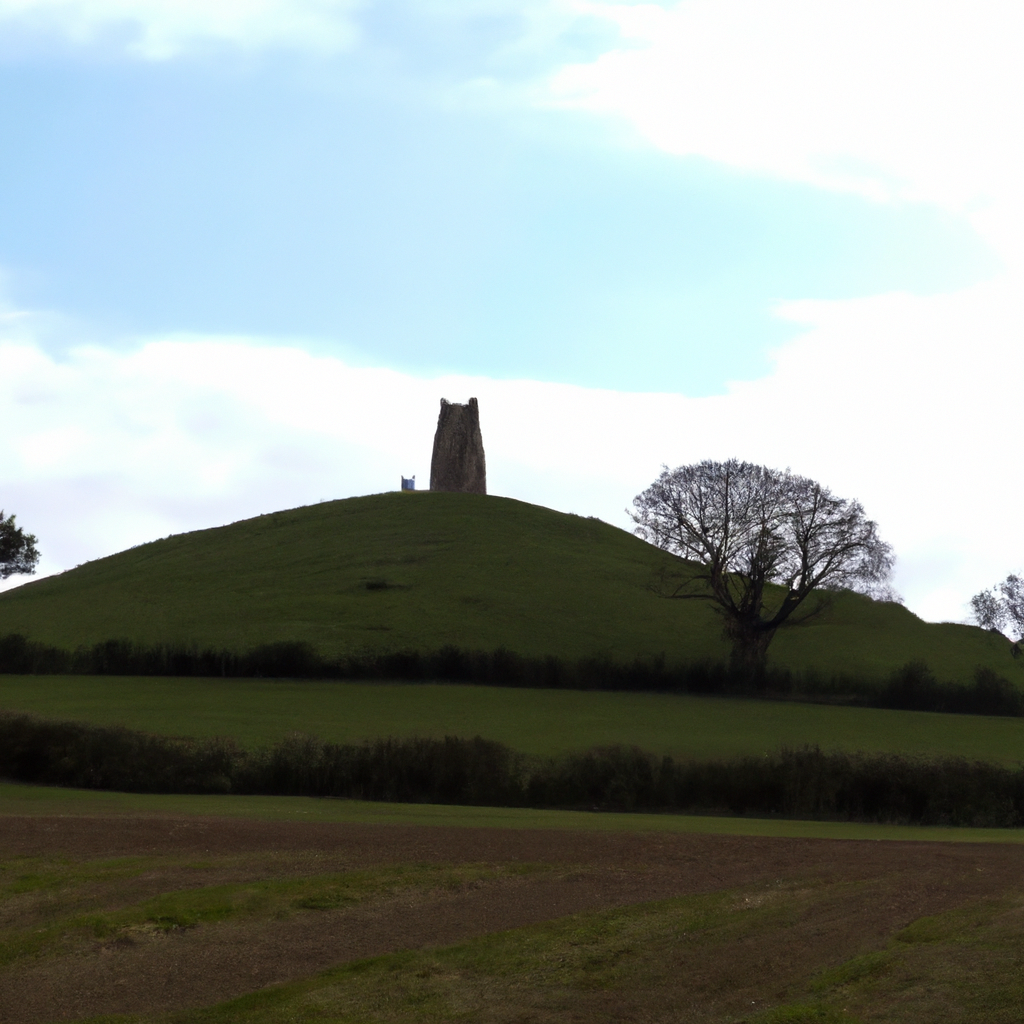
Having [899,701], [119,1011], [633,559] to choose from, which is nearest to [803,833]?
[119,1011]

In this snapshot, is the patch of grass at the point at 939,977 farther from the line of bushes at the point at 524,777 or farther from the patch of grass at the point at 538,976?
the line of bushes at the point at 524,777

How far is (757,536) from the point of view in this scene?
53188 mm

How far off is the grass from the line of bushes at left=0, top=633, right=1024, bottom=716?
21125 mm

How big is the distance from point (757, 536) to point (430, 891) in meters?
38.2

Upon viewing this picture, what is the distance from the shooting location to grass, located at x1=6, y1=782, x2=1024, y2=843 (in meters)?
24.2

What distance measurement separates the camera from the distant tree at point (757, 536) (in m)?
52.7

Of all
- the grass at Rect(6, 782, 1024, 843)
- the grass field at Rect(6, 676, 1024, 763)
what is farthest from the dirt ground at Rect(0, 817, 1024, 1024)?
the grass field at Rect(6, 676, 1024, 763)

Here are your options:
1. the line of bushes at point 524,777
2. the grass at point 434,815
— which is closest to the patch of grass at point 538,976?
the grass at point 434,815

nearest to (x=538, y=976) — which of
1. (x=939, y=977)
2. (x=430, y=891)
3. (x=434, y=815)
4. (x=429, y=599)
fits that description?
(x=430, y=891)

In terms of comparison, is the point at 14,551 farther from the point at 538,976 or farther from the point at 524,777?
the point at 538,976

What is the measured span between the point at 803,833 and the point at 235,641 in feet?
116

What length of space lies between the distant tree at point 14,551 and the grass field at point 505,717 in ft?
86.6

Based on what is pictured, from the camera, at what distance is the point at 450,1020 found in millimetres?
12328

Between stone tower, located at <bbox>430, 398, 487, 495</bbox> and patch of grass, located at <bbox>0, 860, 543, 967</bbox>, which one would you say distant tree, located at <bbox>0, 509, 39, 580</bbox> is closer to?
stone tower, located at <bbox>430, 398, 487, 495</bbox>
